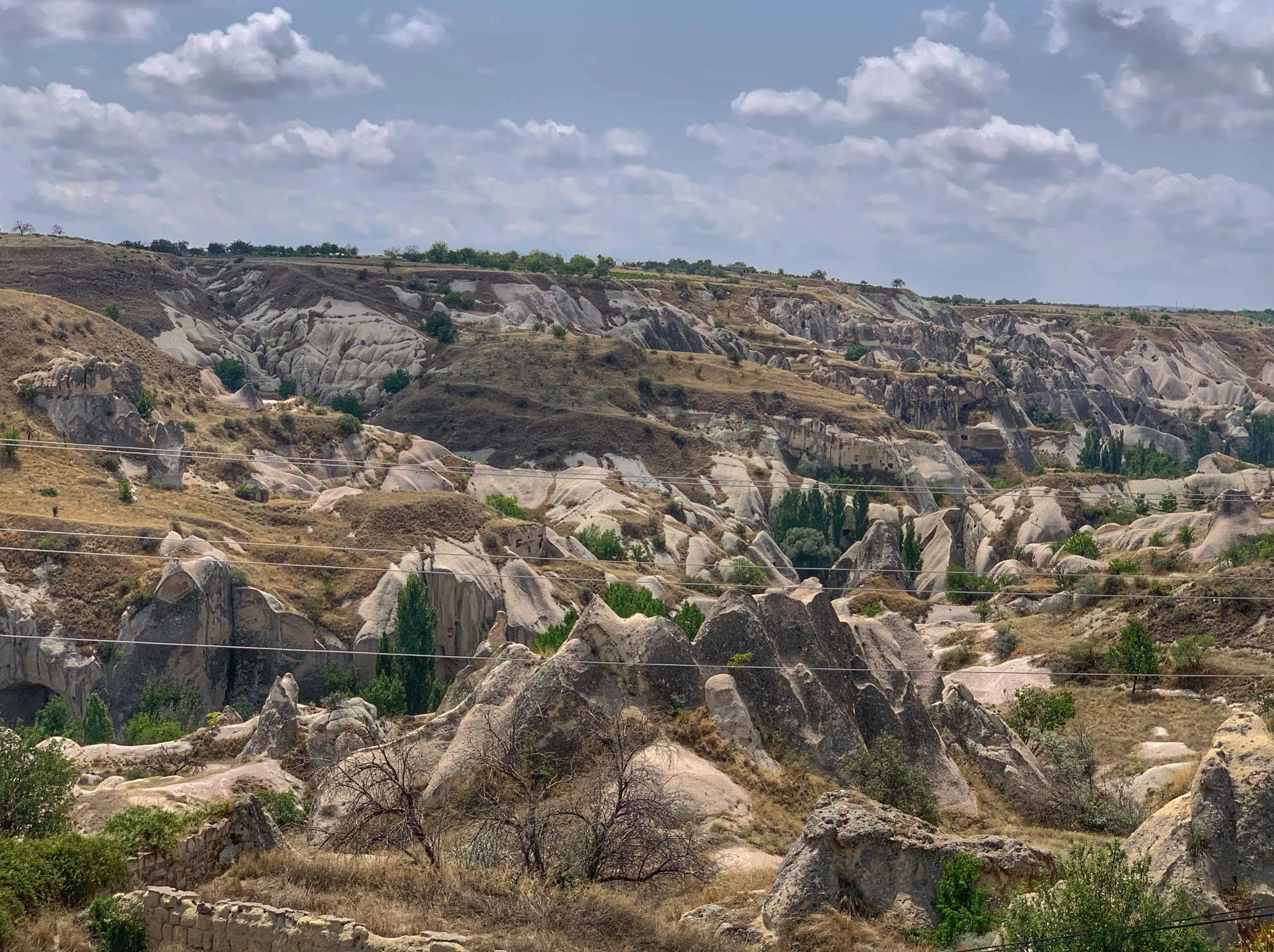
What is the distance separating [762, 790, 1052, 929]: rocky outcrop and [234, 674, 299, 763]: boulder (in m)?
16.5

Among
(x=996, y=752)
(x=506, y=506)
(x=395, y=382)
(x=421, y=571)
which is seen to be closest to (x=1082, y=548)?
(x=506, y=506)

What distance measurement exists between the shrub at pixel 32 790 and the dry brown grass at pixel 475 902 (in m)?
4.15

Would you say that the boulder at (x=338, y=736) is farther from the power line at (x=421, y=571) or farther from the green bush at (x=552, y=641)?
the power line at (x=421, y=571)

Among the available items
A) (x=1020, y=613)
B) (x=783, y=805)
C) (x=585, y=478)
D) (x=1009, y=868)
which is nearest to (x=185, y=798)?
(x=783, y=805)

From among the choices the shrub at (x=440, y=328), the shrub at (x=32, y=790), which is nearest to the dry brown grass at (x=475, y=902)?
the shrub at (x=32, y=790)

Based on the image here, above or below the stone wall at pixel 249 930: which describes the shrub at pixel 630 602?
below

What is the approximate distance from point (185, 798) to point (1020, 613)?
46.4 metres

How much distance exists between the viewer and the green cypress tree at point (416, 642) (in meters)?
58.8

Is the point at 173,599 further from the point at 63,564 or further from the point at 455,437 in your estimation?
the point at 455,437

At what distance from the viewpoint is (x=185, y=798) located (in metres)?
29.1

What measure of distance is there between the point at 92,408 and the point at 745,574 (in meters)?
42.7

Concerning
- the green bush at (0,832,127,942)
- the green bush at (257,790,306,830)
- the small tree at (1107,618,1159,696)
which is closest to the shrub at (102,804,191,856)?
the green bush at (0,832,127,942)

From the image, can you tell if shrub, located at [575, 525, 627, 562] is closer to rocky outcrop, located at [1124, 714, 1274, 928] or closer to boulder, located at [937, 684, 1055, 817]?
boulder, located at [937, 684, 1055, 817]

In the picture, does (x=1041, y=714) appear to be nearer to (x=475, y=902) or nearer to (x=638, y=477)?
(x=475, y=902)
